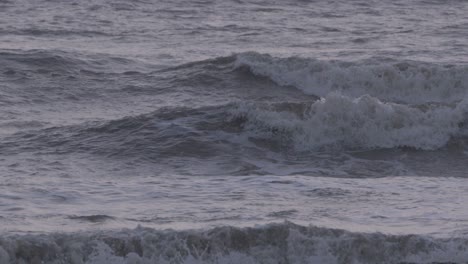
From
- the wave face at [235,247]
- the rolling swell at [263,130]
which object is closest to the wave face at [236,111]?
the rolling swell at [263,130]

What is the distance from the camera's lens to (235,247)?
852 centimetres

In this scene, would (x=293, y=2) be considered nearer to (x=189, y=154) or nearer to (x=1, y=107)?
(x=1, y=107)

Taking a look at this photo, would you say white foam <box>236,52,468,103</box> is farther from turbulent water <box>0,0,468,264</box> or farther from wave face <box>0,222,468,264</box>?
→ wave face <box>0,222,468,264</box>

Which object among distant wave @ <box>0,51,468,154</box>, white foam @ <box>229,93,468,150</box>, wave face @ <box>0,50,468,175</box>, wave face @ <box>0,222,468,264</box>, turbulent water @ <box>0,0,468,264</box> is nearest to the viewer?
wave face @ <box>0,222,468,264</box>

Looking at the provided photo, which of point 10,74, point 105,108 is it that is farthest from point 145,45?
point 105,108

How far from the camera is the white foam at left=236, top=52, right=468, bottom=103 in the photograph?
665 inches

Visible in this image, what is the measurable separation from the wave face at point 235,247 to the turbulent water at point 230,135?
0.05ft

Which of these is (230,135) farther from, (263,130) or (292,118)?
(292,118)

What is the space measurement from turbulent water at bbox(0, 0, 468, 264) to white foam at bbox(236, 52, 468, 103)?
0.10 feet

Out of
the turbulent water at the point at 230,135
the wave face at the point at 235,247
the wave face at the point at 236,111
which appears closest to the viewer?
the wave face at the point at 235,247

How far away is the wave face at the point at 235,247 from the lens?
8.28 m

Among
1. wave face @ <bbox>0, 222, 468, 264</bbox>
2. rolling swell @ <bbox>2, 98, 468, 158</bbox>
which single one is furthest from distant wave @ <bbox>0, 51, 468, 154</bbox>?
wave face @ <bbox>0, 222, 468, 264</bbox>

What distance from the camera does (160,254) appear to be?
8320mm

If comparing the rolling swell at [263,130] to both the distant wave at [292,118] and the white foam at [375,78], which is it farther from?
the white foam at [375,78]
